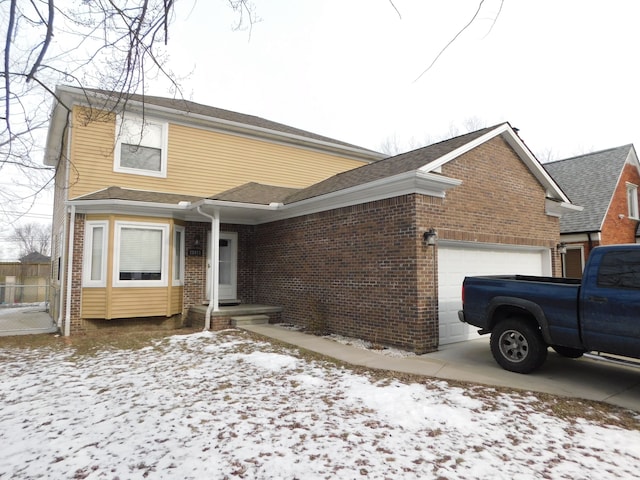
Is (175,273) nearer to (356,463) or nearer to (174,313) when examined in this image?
(174,313)

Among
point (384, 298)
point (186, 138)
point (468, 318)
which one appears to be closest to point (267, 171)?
point (186, 138)

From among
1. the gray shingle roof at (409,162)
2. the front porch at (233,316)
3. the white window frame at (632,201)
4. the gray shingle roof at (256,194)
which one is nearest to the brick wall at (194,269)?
the front porch at (233,316)

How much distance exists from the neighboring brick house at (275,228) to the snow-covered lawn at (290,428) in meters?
2.73

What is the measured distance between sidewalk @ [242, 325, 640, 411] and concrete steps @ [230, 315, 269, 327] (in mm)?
2405

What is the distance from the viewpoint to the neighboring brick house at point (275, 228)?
7840mm

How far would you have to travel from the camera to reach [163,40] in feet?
12.5

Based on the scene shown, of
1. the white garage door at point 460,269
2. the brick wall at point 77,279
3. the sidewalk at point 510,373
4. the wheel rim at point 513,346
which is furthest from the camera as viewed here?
the brick wall at point 77,279

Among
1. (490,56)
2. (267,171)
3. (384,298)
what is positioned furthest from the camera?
(267,171)

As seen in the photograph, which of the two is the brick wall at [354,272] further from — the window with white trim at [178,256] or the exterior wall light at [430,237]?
the window with white trim at [178,256]

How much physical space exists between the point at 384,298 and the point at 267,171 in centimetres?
734

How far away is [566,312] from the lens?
17.9 ft

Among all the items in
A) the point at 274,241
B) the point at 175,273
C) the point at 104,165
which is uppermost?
the point at 104,165

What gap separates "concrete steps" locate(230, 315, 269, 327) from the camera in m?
10.1

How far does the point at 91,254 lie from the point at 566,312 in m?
10.3
